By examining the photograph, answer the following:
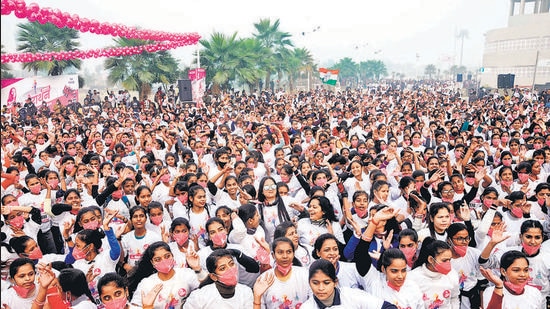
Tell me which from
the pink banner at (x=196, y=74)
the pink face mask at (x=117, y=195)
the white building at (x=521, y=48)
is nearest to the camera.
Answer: the pink face mask at (x=117, y=195)

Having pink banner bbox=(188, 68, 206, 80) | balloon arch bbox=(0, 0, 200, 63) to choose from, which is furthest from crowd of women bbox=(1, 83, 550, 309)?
pink banner bbox=(188, 68, 206, 80)

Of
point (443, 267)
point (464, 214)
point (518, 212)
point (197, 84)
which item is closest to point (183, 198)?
point (443, 267)

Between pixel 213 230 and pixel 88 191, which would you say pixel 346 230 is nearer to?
pixel 213 230

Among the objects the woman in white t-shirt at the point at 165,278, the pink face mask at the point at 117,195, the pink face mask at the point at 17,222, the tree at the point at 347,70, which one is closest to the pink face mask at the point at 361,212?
the woman in white t-shirt at the point at 165,278

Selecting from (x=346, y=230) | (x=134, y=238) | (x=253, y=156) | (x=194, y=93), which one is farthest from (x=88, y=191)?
(x=194, y=93)

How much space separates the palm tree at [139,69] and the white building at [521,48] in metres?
39.7

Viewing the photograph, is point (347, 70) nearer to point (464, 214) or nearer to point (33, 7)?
point (33, 7)

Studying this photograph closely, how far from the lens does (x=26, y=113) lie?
1908 cm

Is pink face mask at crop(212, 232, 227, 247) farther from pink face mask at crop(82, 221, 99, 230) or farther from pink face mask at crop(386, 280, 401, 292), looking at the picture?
pink face mask at crop(386, 280, 401, 292)

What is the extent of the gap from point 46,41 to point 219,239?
74.6 feet

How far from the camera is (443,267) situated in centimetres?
367

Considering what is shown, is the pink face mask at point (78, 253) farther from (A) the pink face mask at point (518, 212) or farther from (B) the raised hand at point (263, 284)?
(A) the pink face mask at point (518, 212)

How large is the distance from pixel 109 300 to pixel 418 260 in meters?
2.87

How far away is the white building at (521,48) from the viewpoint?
44.9 m
